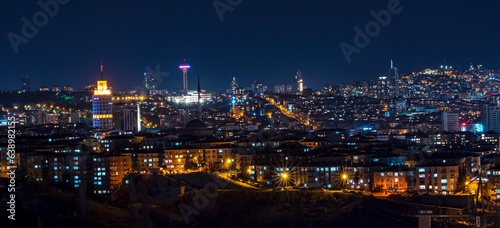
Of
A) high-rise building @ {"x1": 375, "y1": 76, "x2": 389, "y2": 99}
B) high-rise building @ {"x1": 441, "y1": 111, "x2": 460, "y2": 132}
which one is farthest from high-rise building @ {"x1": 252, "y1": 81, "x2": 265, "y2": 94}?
high-rise building @ {"x1": 441, "y1": 111, "x2": 460, "y2": 132}

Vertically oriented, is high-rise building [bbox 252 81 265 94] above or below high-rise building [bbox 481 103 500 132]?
above

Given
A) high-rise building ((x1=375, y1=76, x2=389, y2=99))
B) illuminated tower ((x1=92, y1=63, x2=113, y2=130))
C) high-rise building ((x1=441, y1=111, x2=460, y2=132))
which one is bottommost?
high-rise building ((x1=441, y1=111, x2=460, y2=132))

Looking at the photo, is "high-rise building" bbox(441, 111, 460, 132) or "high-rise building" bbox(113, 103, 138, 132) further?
"high-rise building" bbox(441, 111, 460, 132)

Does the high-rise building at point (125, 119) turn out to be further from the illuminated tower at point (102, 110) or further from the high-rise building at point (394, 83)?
the high-rise building at point (394, 83)

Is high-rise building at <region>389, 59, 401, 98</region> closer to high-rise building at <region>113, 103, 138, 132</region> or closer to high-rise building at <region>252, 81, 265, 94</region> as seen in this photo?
high-rise building at <region>252, 81, 265, 94</region>

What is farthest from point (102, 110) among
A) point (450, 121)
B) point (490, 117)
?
point (490, 117)

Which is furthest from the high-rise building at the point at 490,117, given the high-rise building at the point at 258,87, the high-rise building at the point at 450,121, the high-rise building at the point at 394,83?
the high-rise building at the point at 258,87

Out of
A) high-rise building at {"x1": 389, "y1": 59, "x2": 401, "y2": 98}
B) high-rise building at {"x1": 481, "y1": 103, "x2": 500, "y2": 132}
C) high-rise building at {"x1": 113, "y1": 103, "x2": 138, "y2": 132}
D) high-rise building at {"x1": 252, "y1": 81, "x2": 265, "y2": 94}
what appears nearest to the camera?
high-rise building at {"x1": 113, "y1": 103, "x2": 138, "y2": 132}
